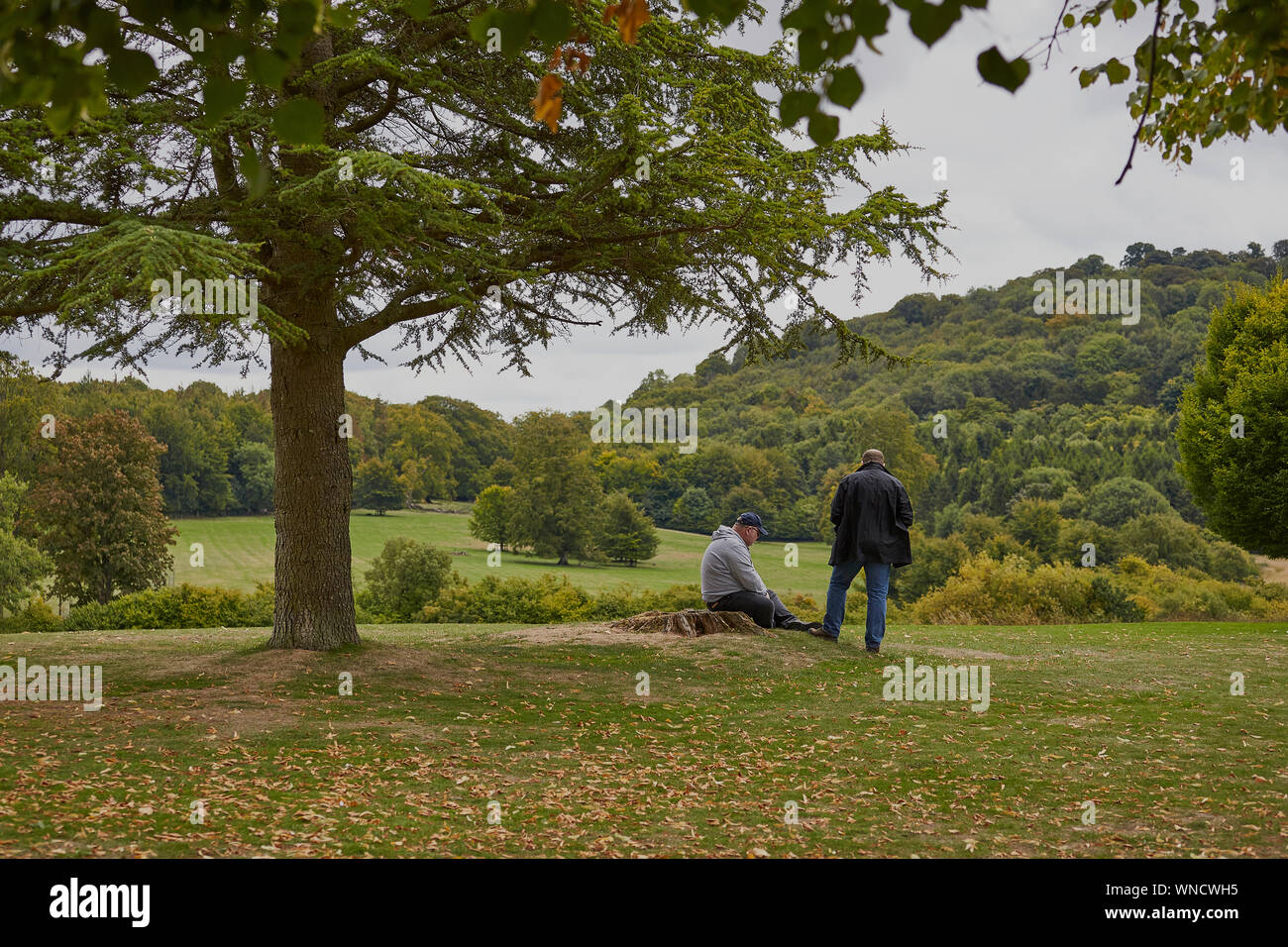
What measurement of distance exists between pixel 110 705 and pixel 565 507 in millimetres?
29499

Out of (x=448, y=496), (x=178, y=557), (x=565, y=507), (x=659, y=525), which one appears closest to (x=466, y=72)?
(x=565, y=507)

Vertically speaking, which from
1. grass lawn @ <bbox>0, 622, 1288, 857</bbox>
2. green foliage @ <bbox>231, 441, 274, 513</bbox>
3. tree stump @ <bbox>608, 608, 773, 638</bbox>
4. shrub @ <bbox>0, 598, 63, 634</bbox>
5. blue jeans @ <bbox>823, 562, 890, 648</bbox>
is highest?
green foliage @ <bbox>231, 441, 274, 513</bbox>

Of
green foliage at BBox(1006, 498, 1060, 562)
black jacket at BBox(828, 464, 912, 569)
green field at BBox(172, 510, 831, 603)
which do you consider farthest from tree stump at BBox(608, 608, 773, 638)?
green foliage at BBox(1006, 498, 1060, 562)

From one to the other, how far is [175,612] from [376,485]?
Answer: 2278 centimetres

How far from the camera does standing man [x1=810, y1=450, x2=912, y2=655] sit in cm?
1064

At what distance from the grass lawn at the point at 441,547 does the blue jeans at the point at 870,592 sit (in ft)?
73.7

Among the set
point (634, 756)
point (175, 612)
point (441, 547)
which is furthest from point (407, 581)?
point (634, 756)

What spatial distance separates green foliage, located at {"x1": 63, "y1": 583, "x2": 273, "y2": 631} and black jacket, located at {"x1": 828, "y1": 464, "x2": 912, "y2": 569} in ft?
52.8

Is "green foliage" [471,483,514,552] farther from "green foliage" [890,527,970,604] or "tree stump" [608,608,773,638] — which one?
"tree stump" [608,608,773,638]

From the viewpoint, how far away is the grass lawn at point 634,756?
4895 mm

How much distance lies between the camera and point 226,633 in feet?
47.9

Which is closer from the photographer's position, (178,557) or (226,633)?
(226,633)

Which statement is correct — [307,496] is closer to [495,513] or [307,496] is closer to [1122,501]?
[495,513]
